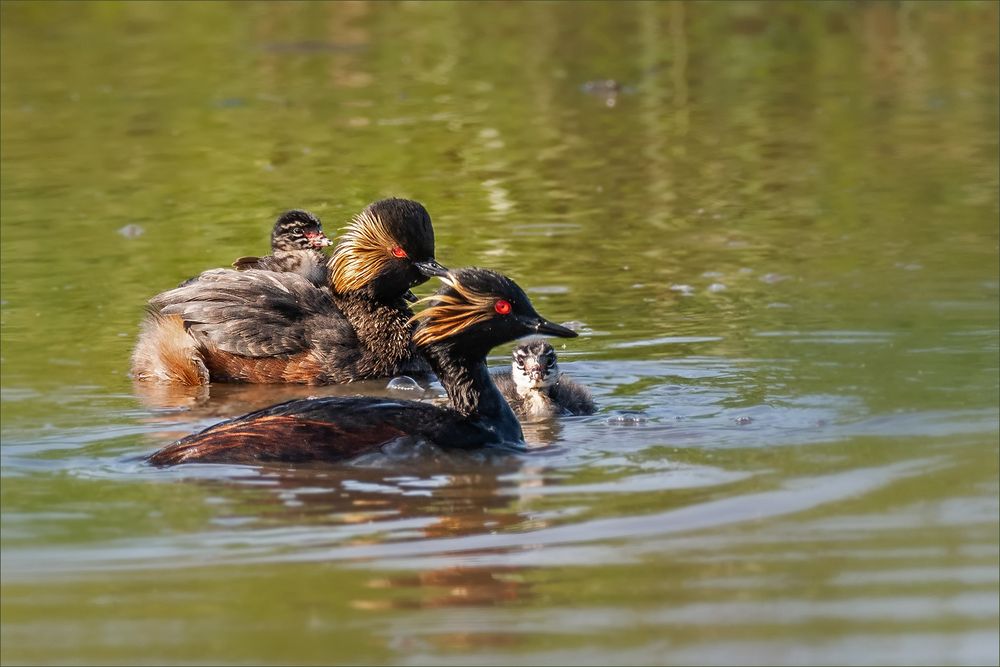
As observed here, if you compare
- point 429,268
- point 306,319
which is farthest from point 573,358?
point 306,319

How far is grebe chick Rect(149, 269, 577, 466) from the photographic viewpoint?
24.7ft

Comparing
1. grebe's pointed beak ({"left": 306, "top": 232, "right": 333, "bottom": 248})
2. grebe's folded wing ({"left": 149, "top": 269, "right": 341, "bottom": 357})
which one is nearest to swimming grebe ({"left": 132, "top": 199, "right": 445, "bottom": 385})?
grebe's folded wing ({"left": 149, "top": 269, "right": 341, "bottom": 357})

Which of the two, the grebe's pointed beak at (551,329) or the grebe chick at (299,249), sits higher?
the grebe chick at (299,249)

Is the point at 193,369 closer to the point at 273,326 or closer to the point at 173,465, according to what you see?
the point at 273,326

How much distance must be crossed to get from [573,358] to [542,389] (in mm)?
881

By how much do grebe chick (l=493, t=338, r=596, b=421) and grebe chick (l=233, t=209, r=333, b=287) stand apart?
244 cm

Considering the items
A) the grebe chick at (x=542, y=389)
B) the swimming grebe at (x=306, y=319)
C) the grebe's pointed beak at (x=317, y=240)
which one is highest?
the grebe's pointed beak at (x=317, y=240)

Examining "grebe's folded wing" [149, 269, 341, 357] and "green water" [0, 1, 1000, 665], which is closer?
"green water" [0, 1, 1000, 665]

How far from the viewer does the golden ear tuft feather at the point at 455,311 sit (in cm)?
822

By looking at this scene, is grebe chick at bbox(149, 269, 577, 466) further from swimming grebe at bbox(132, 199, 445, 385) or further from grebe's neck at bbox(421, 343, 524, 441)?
swimming grebe at bbox(132, 199, 445, 385)

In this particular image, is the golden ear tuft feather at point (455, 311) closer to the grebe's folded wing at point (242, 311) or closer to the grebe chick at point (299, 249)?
the grebe's folded wing at point (242, 311)

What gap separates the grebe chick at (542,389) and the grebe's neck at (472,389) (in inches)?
23.8

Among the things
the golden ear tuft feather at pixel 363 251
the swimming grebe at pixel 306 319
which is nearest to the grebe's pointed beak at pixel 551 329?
the swimming grebe at pixel 306 319

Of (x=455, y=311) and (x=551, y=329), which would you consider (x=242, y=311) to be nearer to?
(x=455, y=311)
